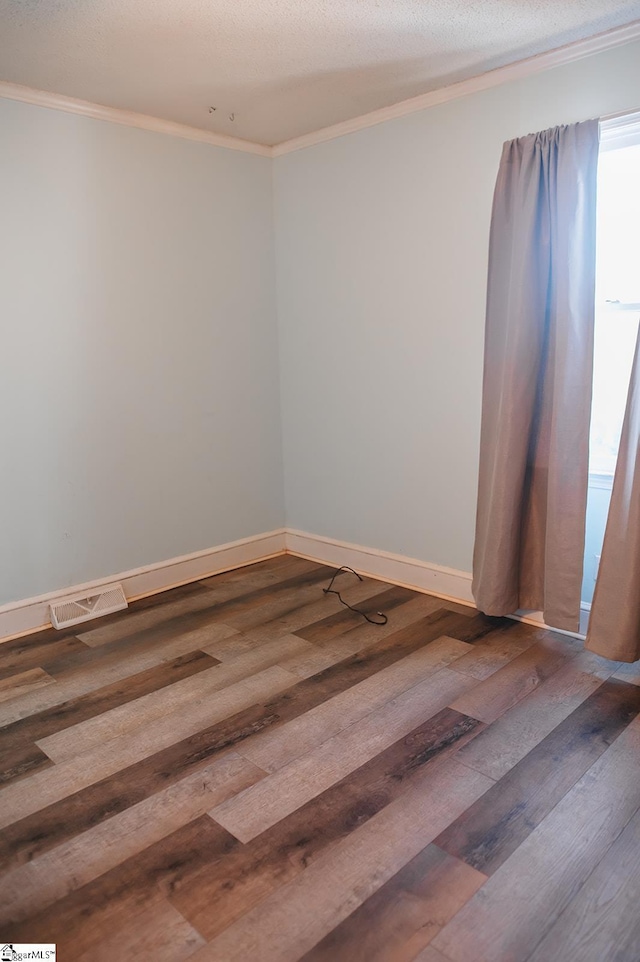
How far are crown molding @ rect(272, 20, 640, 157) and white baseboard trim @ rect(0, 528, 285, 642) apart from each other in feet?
7.48

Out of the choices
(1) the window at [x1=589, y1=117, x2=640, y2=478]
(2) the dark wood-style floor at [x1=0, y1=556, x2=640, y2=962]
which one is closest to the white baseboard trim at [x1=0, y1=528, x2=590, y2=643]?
(2) the dark wood-style floor at [x1=0, y1=556, x2=640, y2=962]

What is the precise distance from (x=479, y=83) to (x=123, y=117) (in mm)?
1660

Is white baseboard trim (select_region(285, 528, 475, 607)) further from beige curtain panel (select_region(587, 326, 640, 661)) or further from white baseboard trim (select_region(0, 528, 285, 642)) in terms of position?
beige curtain panel (select_region(587, 326, 640, 661))

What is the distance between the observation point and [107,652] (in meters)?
2.90

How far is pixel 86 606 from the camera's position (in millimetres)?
3299

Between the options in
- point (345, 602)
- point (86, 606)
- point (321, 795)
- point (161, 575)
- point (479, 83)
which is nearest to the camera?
point (321, 795)

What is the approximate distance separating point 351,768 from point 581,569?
4.29 ft

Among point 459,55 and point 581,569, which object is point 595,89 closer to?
point 459,55

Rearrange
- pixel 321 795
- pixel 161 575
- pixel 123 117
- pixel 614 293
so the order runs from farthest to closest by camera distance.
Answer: pixel 161 575
pixel 123 117
pixel 614 293
pixel 321 795

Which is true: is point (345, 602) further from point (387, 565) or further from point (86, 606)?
point (86, 606)

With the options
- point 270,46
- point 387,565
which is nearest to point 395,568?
point 387,565

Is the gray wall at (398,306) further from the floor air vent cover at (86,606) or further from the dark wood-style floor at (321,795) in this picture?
the floor air vent cover at (86,606)

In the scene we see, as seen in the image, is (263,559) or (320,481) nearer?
(320,481)

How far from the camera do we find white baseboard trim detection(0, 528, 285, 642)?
10.2 feet
